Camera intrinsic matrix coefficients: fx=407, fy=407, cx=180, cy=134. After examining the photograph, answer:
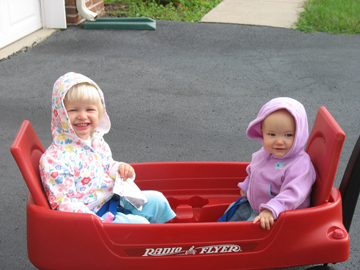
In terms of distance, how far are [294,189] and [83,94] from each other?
103cm

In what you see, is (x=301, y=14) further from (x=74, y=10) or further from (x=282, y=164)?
(x=282, y=164)

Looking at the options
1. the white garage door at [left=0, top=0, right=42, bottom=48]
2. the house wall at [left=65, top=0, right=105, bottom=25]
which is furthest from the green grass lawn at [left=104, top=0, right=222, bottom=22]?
the white garage door at [left=0, top=0, right=42, bottom=48]

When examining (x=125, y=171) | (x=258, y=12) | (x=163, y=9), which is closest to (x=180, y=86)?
(x=125, y=171)

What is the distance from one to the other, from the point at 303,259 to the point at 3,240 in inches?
61.0

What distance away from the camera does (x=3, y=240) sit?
7.20 ft

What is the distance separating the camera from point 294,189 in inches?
69.9

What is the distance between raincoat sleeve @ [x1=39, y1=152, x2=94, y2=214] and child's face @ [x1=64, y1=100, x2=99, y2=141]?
16 centimetres

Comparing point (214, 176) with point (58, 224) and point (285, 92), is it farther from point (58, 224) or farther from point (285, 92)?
point (285, 92)

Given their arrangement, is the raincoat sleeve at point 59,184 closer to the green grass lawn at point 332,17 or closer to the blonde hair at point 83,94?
the blonde hair at point 83,94

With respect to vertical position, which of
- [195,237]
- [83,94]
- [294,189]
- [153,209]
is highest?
[83,94]

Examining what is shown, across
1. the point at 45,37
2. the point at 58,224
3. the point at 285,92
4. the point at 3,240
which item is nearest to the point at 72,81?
the point at 58,224

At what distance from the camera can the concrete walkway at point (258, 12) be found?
19.9ft

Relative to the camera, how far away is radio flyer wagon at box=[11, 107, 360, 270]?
1.61m

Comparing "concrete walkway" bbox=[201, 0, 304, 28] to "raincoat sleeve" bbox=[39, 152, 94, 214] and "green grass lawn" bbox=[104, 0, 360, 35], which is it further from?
"raincoat sleeve" bbox=[39, 152, 94, 214]
